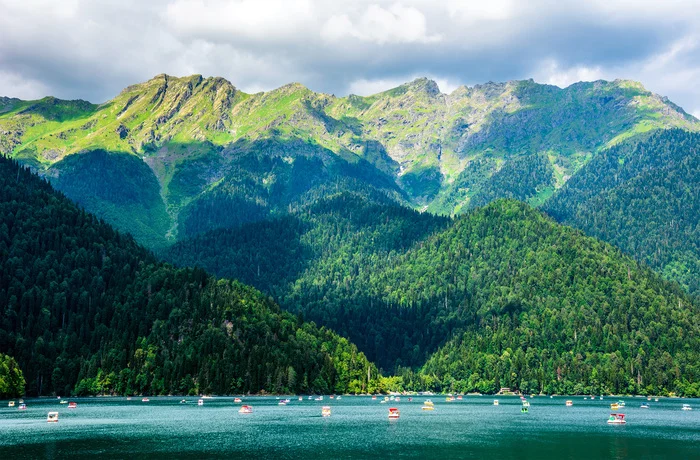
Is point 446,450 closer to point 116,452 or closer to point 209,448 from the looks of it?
point 209,448

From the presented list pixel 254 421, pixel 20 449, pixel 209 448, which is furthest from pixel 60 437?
pixel 254 421

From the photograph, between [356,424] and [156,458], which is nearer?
[156,458]

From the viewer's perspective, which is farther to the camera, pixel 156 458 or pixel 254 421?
pixel 254 421

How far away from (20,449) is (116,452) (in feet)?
53.9

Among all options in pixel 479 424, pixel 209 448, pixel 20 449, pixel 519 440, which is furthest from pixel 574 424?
pixel 20 449

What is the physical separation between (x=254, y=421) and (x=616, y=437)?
86.9 m

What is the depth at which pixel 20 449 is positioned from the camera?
430 ft

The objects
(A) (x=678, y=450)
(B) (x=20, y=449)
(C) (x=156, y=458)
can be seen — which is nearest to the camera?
(C) (x=156, y=458)

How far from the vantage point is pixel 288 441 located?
152 metres

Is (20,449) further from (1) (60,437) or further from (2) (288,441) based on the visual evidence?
(2) (288,441)

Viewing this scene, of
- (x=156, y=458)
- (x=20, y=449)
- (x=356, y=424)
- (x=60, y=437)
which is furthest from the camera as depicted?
(x=356, y=424)

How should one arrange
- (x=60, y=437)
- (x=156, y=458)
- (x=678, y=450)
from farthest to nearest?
(x=60, y=437) < (x=678, y=450) < (x=156, y=458)

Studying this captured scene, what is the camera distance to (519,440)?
156750mm

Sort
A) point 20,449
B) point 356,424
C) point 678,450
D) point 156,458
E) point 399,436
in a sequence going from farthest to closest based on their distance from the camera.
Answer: point 356,424 < point 399,436 < point 678,450 < point 20,449 < point 156,458
